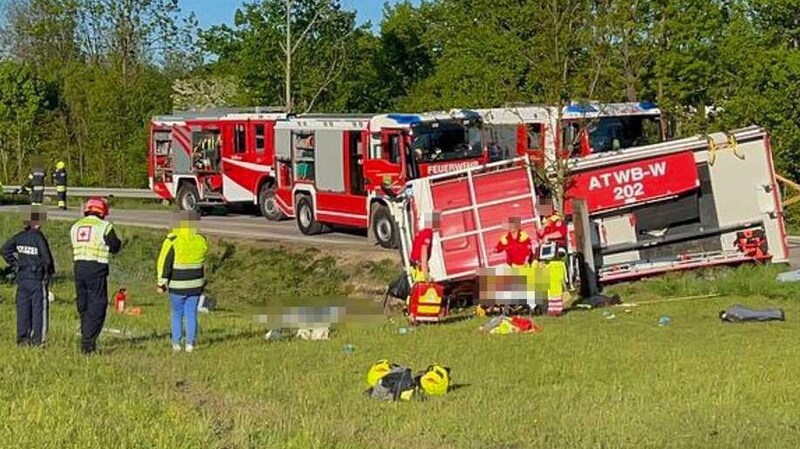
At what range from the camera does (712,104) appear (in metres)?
39.0

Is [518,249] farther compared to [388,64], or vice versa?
[388,64]

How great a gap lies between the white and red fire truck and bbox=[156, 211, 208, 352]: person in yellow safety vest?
7297 millimetres

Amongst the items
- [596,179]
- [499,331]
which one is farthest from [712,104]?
[499,331]

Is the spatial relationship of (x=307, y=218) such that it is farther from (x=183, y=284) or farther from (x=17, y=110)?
(x=17, y=110)

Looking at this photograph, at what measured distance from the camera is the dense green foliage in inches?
1310

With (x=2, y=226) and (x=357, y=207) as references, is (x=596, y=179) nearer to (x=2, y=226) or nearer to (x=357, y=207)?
(x=357, y=207)

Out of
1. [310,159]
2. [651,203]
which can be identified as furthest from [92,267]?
[310,159]

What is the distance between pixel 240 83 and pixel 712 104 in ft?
68.9

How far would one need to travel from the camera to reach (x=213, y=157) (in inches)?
1401

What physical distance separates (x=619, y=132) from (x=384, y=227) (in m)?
5.59

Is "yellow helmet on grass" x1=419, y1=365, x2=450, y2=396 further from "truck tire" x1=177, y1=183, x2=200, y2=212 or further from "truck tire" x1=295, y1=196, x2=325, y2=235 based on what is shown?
"truck tire" x1=177, y1=183, x2=200, y2=212

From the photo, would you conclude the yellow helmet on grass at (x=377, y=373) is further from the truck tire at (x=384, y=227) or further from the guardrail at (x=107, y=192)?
the guardrail at (x=107, y=192)

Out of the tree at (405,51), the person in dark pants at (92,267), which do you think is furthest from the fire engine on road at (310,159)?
the tree at (405,51)

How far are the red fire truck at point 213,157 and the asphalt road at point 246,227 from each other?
0.74 metres
